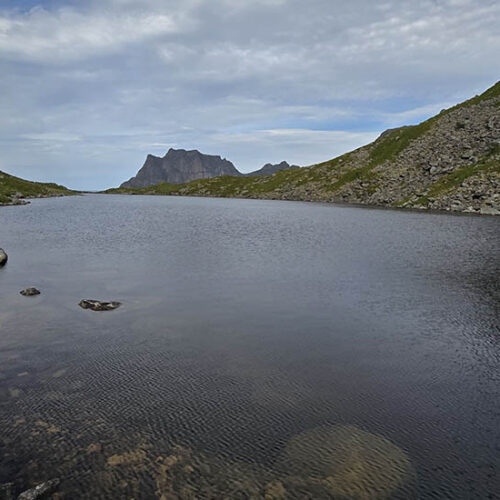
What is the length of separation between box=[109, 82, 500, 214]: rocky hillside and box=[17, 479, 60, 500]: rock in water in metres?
114

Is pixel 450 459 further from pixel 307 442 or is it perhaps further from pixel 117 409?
pixel 117 409

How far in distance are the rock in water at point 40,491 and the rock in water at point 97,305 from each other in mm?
15898

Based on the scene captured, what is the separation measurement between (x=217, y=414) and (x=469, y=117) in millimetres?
187903

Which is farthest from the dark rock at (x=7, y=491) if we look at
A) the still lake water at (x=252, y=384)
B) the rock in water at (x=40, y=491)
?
the rock in water at (x=40, y=491)

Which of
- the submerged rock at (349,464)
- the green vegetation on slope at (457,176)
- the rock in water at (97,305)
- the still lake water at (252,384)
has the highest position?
the green vegetation on slope at (457,176)

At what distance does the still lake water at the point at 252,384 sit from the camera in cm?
1158

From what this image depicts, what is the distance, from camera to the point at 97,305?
26250 mm

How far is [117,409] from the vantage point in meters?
14.9

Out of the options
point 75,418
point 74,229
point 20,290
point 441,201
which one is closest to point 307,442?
point 75,418

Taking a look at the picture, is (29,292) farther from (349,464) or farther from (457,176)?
(457,176)

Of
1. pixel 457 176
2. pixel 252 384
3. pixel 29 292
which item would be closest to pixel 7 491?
pixel 252 384

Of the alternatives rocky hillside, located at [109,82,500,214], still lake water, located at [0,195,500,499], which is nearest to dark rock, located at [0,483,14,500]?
still lake water, located at [0,195,500,499]

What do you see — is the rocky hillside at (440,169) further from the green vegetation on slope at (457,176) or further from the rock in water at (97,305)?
the rock in water at (97,305)

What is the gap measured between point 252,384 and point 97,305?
14.5m
